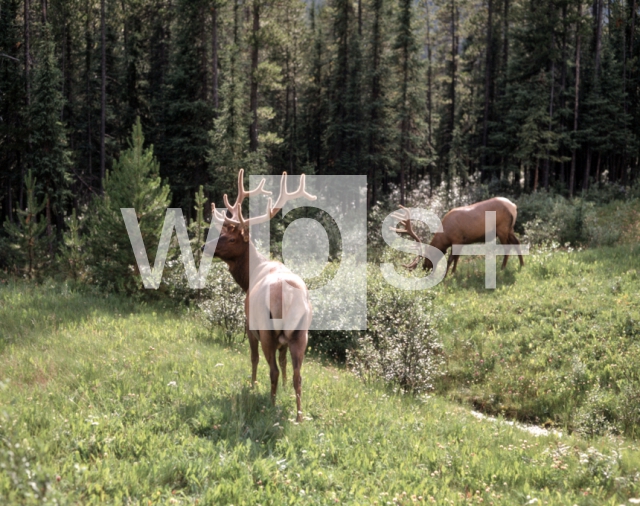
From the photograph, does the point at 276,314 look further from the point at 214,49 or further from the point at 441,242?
the point at 214,49

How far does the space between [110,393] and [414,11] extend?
3178 centimetres

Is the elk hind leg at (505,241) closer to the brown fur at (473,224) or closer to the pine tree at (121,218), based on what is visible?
the brown fur at (473,224)

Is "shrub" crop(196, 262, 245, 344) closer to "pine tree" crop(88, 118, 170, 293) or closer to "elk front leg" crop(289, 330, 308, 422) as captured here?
"pine tree" crop(88, 118, 170, 293)

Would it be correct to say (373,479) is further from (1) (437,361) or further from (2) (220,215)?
(1) (437,361)

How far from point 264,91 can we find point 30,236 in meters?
24.8

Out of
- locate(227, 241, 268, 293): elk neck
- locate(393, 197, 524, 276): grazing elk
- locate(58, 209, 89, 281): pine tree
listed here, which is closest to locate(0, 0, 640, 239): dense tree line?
locate(58, 209, 89, 281): pine tree

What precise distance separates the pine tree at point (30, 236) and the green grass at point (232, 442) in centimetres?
611

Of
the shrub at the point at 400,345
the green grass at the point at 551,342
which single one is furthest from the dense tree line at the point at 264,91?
the shrub at the point at 400,345

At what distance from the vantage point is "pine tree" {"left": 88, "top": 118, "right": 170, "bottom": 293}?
12.8 metres

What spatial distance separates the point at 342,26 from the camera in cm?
3628

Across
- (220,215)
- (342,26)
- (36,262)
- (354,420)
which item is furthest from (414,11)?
(354,420)

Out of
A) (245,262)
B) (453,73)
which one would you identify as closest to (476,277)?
(245,262)

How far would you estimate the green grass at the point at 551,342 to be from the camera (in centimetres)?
952

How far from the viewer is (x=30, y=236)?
14.5 meters
